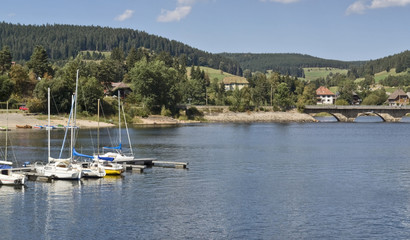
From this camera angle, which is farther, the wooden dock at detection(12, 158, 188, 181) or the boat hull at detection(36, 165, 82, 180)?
the wooden dock at detection(12, 158, 188, 181)

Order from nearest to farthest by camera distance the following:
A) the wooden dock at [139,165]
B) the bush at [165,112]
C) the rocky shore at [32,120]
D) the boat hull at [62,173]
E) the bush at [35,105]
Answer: the boat hull at [62,173], the wooden dock at [139,165], the rocky shore at [32,120], the bush at [35,105], the bush at [165,112]

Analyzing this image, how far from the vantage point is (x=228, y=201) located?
57375 millimetres

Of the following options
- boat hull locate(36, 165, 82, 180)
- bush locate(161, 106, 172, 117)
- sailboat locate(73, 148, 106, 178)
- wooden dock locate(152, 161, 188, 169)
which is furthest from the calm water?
bush locate(161, 106, 172, 117)

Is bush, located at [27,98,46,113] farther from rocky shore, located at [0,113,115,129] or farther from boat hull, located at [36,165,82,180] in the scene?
boat hull, located at [36,165,82,180]

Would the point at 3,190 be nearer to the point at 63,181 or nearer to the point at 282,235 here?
the point at 63,181

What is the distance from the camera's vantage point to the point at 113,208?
54250 mm

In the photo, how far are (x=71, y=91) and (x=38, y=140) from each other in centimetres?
5365

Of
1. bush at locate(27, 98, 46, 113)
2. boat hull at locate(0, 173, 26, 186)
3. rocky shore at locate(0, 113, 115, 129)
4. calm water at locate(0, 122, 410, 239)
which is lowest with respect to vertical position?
calm water at locate(0, 122, 410, 239)

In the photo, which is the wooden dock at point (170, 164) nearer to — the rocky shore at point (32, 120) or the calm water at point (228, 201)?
the calm water at point (228, 201)

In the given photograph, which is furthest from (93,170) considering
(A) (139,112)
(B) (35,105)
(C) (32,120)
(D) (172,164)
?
(A) (139,112)

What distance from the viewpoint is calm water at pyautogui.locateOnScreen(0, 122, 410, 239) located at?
46562 millimetres

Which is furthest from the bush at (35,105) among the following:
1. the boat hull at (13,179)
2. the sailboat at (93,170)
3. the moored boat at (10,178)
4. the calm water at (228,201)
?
the boat hull at (13,179)

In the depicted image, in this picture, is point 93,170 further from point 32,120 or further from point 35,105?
point 35,105

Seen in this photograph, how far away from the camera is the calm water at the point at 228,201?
4656 centimetres
